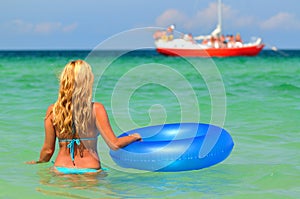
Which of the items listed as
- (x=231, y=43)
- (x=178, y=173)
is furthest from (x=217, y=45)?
(x=178, y=173)

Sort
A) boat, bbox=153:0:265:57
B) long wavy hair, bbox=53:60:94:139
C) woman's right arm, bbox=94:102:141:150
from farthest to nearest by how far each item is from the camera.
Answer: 1. boat, bbox=153:0:265:57
2. woman's right arm, bbox=94:102:141:150
3. long wavy hair, bbox=53:60:94:139

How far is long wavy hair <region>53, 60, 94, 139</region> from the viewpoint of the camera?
156 inches

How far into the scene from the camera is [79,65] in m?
3.95

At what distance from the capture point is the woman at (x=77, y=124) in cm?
399

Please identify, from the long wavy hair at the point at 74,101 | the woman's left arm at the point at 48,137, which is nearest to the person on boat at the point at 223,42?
the woman's left arm at the point at 48,137

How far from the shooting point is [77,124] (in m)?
4.16

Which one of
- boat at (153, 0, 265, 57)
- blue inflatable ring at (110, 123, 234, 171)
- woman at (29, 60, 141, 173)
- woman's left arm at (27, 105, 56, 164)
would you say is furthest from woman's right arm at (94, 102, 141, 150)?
boat at (153, 0, 265, 57)

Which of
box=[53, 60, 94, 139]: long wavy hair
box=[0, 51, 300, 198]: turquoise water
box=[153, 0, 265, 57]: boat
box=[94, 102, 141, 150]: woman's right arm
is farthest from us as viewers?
box=[153, 0, 265, 57]: boat

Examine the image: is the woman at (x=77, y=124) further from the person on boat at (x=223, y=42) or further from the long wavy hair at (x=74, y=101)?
the person on boat at (x=223, y=42)

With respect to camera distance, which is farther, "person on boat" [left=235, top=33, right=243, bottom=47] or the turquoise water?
"person on boat" [left=235, top=33, right=243, bottom=47]

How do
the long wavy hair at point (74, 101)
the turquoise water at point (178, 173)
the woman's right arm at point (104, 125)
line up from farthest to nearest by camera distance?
the turquoise water at point (178, 173) < the woman's right arm at point (104, 125) < the long wavy hair at point (74, 101)

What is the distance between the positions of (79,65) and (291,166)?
8.25 ft

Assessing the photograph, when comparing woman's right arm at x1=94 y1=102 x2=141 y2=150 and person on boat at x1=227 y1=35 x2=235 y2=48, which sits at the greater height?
woman's right arm at x1=94 y1=102 x2=141 y2=150

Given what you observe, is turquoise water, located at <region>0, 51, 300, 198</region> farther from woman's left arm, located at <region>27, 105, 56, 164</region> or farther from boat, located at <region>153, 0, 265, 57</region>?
boat, located at <region>153, 0, 265, 57</region>
